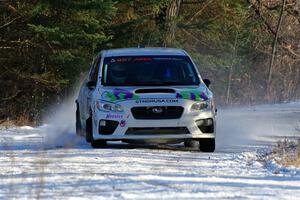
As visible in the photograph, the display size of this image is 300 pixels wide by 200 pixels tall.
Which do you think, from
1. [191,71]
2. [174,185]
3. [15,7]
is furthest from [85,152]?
[15,7]

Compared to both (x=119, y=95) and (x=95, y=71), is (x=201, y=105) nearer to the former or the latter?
(x=119, y=95)

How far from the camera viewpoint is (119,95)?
13.3 m

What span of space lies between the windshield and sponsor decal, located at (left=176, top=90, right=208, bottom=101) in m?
0.63

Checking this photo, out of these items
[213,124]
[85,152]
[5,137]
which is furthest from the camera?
[5,137]

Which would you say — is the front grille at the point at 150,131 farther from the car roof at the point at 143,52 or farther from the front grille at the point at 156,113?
the car roof at the point at 143,52

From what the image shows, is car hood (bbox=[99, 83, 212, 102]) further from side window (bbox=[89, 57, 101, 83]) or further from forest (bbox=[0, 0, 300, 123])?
forest (bbox=[0, 0, 300, 123])

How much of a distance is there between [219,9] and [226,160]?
24.8 m

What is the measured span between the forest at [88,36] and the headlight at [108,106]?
33.4 feet

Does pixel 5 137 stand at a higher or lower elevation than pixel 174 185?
lower

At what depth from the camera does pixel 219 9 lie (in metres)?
35.9

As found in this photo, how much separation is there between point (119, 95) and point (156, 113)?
2.08ft

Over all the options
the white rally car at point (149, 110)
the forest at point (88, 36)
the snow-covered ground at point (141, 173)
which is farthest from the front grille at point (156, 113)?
the forest at point (88, 36)

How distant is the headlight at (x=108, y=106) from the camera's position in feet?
43.2

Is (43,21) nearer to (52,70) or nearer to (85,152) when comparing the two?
(52,70)
